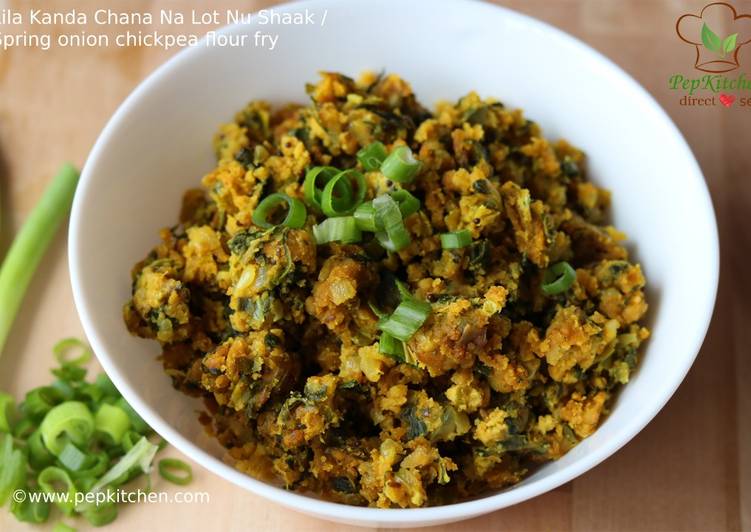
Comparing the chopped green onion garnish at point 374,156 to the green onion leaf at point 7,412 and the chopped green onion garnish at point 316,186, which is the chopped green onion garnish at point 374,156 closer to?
the chopped green onion garnish at point 316,186

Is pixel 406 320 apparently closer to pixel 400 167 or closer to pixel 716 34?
pixel 400 167

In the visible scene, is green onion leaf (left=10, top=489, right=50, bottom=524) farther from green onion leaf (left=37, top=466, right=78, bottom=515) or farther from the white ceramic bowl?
the white ceramic bowl

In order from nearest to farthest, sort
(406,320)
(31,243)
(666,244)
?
(406,320) → (666,244) → (31,243)

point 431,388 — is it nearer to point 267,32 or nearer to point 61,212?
point 267,32

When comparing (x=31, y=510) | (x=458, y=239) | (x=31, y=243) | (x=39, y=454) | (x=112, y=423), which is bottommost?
(x=31, y=510)

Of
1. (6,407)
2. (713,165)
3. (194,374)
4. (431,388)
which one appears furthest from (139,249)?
(713,165)

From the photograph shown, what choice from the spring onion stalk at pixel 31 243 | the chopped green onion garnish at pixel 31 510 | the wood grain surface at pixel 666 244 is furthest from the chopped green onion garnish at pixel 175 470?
the spring onion stalk at pixel 31 243

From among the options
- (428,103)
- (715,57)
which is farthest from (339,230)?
(715,57)

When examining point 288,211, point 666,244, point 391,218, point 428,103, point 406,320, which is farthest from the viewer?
point 428,103
